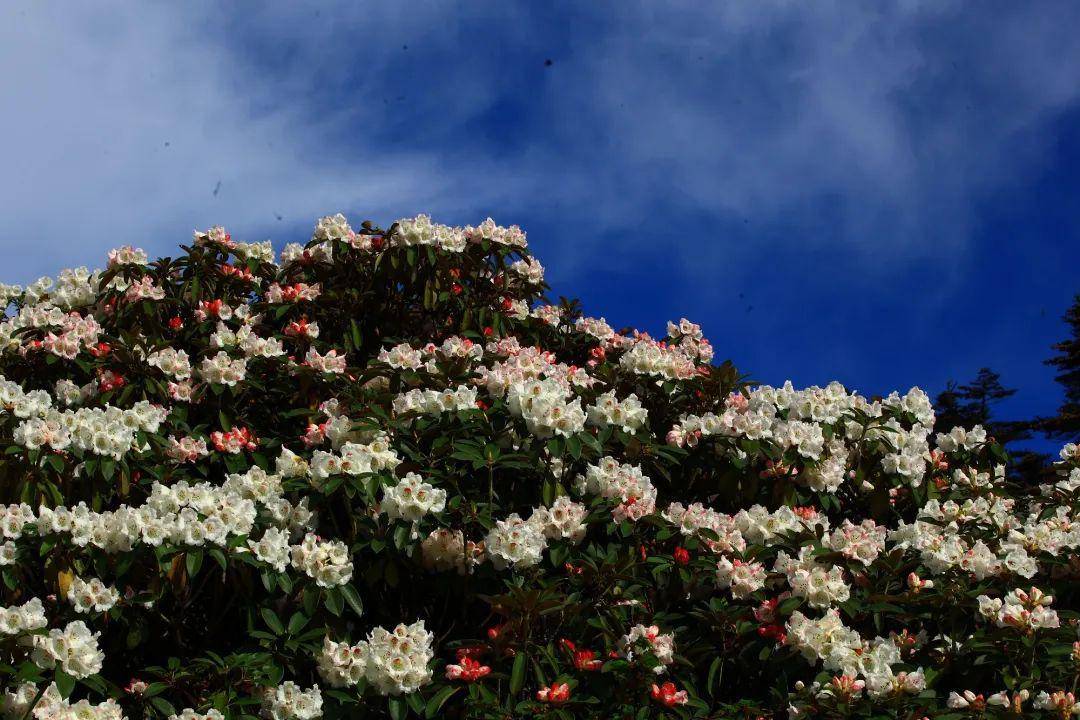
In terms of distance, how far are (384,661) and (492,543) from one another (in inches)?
22.0

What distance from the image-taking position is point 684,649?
3756mm

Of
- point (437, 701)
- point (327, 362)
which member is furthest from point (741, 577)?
point (327, 362)

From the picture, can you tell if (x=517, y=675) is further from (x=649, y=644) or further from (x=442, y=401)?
(x=442, y=401)

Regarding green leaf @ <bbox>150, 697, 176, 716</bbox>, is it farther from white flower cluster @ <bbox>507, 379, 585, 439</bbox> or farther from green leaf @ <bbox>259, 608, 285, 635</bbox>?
white flower cluster @ <bbox>507, 379, 585, 439</bbox>

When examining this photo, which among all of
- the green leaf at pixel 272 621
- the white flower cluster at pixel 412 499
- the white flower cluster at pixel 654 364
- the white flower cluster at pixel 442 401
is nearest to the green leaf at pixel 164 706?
the green leaf at pixel 272 621

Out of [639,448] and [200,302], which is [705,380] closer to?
Result: [639,448]

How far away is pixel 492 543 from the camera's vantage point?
380 cm

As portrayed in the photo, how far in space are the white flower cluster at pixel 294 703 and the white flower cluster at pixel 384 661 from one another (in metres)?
0.11

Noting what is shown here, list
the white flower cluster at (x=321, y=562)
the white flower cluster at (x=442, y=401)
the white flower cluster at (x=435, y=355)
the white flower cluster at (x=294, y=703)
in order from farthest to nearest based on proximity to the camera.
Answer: the white flower cluster at (x=435, y=355), the white flower cluster at (x=442, y=401), the white flower cluster at (x=321, y=562), the white flower cluster at (x=294, y=703)

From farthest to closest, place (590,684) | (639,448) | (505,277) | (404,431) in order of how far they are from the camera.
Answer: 1. (505,277)
2. (639,448)
3. (404,431)
4. (590,684)

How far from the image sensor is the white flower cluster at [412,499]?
3748mm

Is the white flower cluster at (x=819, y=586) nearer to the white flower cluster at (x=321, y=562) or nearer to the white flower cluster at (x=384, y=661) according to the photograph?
the white flower cluster at (x=384, y=661)

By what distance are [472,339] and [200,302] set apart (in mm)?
1414

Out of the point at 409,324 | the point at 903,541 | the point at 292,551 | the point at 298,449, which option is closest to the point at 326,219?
the point at 409,324
